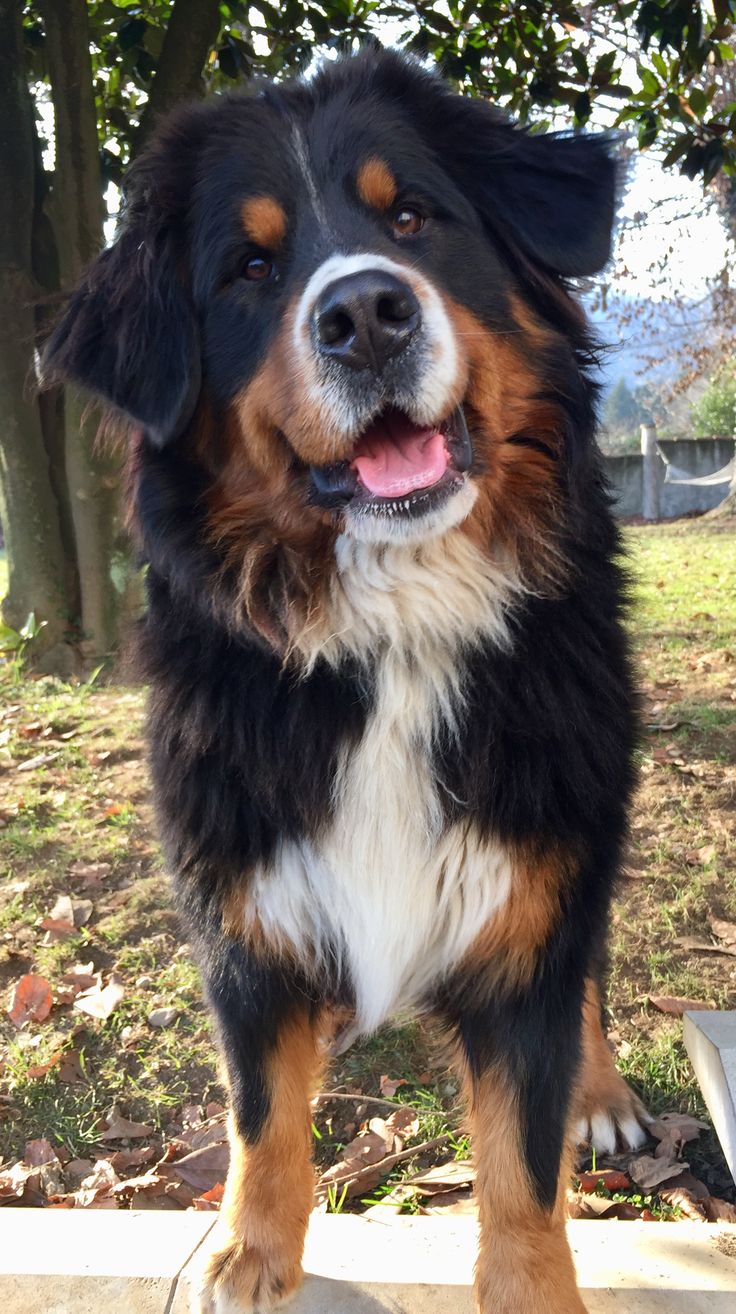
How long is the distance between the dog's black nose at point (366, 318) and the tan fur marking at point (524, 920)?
3.18ft

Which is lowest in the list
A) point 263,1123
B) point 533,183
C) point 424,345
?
point 263,1123

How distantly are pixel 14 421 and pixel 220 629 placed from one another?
4.80 m

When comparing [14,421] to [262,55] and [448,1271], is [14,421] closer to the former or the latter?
[262,55]

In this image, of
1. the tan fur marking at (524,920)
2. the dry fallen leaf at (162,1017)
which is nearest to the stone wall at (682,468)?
the dry fallen leaf at (162,1017)

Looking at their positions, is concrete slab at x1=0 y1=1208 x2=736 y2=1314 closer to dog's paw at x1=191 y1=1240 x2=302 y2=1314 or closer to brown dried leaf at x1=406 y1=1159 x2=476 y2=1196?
dog's paw at x1=191 y1=1240 x2=302 y2=1314

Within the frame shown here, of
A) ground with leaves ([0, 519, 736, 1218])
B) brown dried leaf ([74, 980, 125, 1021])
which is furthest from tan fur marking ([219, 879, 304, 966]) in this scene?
brown dried leaf ([74, 980, 125, 1021])

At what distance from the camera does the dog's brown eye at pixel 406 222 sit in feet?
6.73

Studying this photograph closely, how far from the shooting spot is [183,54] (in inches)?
211

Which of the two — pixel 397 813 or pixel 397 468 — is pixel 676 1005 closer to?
pixel 397 813

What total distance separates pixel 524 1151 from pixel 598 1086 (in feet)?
1.87

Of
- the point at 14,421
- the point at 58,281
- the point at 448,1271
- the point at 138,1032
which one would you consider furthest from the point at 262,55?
the point at 448,1271

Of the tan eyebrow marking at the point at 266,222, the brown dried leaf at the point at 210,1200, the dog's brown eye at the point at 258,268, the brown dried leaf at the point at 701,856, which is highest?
the tan eyebrow marking at the point at 266,222

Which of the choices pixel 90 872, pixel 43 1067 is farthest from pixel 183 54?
pixel 43 1067

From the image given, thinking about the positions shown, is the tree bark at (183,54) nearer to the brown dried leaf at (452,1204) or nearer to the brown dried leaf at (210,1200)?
the brown dried leaf at (210,1200)
